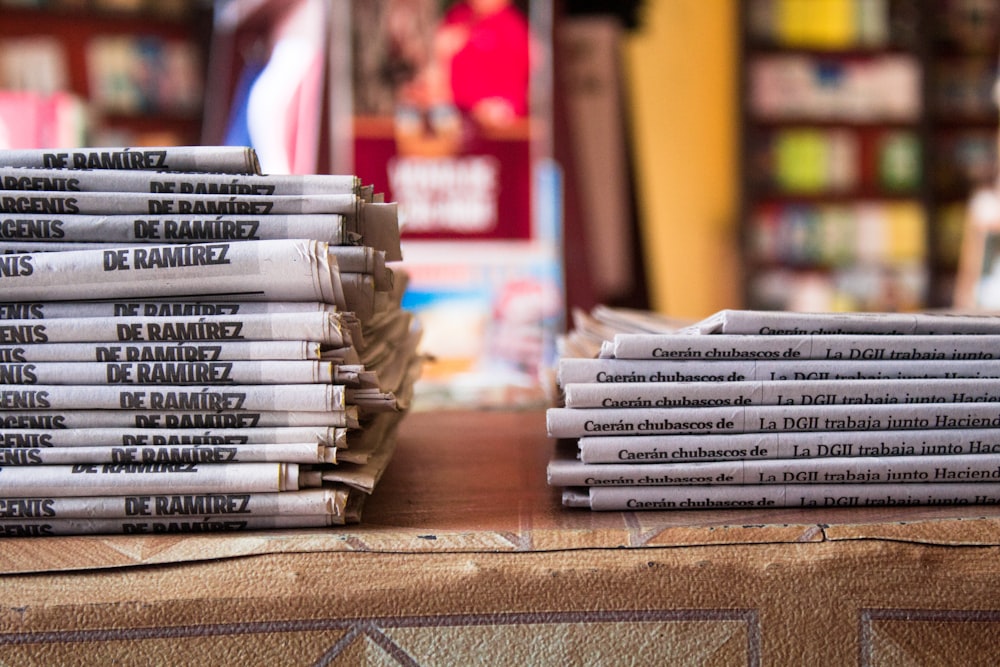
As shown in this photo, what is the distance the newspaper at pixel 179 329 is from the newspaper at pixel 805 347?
9.3 inches

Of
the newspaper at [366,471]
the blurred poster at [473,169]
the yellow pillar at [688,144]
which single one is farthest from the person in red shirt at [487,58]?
the newspaper at [366,471]

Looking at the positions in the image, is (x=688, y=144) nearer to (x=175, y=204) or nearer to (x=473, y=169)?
(x=473, y=169)

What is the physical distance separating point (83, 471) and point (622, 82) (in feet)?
12.4

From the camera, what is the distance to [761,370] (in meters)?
0.68

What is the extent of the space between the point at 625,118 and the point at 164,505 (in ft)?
12.3

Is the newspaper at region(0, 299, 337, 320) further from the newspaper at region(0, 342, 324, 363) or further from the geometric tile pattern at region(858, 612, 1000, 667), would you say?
the geometric tile pattern at region(858, 612, 1000, 667)

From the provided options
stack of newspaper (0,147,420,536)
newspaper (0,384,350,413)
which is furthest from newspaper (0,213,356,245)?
newspaper (0,384,350,413)

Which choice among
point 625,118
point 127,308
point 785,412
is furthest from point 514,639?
point 625,118

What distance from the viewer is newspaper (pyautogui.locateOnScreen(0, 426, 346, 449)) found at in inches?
25.1

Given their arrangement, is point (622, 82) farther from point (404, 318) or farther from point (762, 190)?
point (404, 318)

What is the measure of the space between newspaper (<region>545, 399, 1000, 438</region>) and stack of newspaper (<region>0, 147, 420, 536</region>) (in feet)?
0.60

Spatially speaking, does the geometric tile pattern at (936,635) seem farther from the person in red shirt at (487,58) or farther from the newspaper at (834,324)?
the person in red shirt at (487,58)

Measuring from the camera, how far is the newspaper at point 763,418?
2.20ft

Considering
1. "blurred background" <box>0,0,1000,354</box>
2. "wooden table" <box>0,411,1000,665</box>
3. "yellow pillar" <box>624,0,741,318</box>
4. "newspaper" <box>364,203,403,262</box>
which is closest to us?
"wooden table" <box>0,411,1000,665</box>
